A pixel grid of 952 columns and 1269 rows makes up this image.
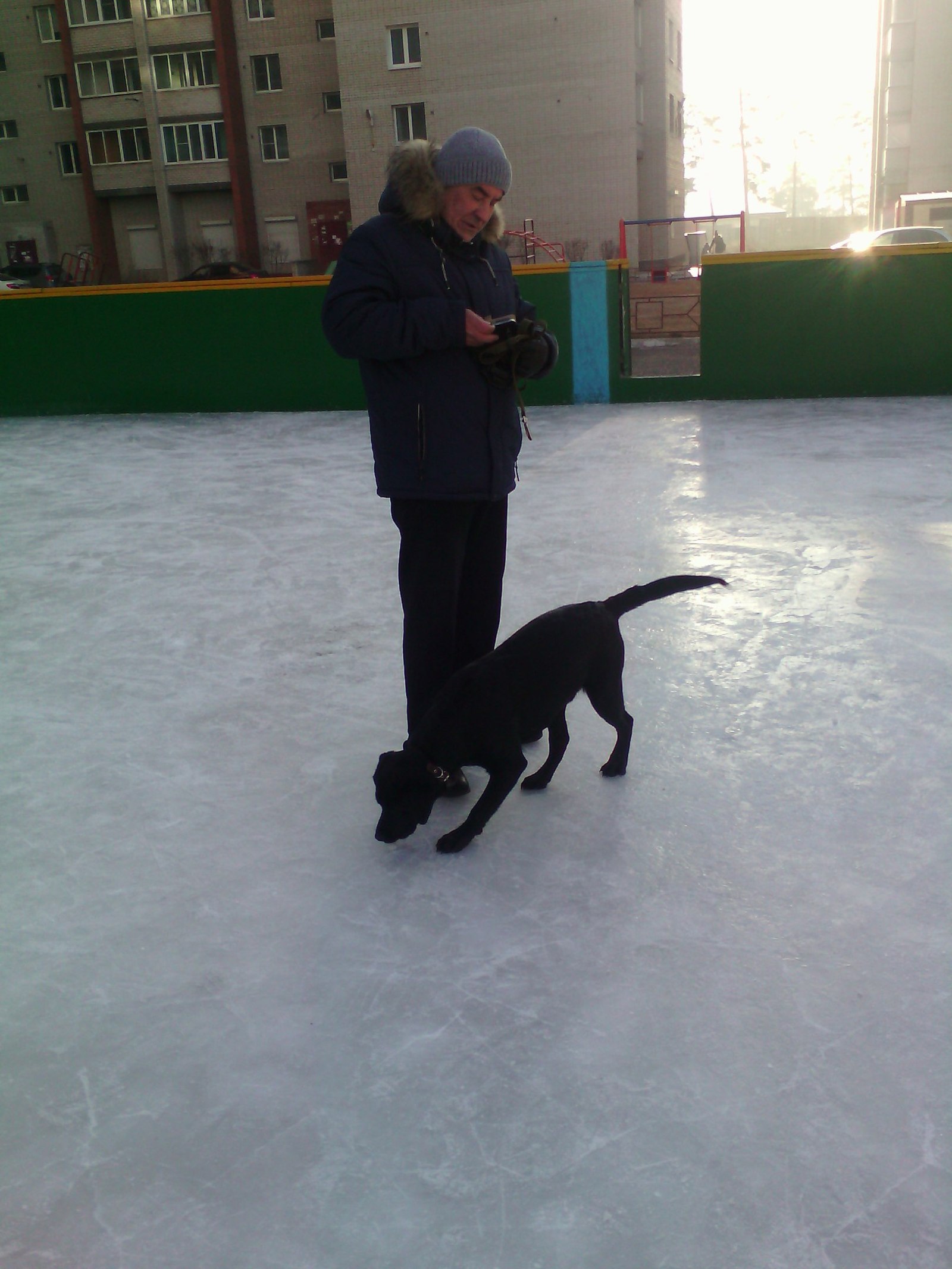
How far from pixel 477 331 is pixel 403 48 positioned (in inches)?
1149

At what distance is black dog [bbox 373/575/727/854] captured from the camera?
2160mm

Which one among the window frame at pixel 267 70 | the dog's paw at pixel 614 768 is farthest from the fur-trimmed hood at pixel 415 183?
the window frame at pixel 267 70

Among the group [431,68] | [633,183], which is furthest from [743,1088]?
[431,68]

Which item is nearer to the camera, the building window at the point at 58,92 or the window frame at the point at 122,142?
the window frame at the point at 122,142

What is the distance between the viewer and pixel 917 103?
1464 inches

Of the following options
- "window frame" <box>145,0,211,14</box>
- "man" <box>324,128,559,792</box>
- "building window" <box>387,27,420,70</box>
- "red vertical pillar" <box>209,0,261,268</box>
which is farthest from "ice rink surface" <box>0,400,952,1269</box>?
"window frame" <box>145,0,211,14</box>

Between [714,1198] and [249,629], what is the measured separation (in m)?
2.76

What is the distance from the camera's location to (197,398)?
927 cm

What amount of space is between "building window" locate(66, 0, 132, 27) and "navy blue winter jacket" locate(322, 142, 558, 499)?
3526 centimetres

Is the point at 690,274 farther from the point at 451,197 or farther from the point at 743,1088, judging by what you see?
the point at 743,1088

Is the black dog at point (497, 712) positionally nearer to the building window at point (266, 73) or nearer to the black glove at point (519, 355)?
the black glove at point (519, 355)

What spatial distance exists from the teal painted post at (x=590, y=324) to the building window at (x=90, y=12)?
29602 mm

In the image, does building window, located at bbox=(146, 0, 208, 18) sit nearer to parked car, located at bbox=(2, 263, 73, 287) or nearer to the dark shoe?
parked car, located at bbox=(2, 263, 73, 287)

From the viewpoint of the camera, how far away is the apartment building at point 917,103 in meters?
36.7
